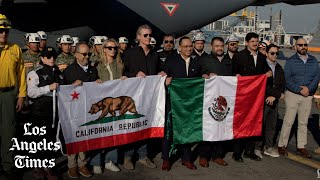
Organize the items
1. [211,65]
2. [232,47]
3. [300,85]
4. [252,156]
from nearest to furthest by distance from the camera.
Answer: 1. [211,65]
2. [252,156]
3. [300,85]
4. [232,47]

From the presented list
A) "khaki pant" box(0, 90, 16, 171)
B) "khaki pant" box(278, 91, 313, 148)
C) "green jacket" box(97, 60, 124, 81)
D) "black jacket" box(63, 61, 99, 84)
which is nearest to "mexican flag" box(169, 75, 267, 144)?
"khaki pant" box(278, 91, 313, 148)

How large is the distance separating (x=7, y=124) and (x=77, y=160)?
44.5 inches

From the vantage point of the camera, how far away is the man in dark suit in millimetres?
5984

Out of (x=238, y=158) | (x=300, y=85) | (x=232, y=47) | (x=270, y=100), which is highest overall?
(x=232, y=47)

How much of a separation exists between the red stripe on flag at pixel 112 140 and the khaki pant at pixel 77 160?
18 centimetres

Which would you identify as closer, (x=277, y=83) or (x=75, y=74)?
(x=75, y=74)

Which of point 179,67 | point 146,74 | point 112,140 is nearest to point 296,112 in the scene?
point 179,67

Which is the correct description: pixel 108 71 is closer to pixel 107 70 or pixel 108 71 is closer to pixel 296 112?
pixel 107 70

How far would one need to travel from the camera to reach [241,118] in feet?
19.8

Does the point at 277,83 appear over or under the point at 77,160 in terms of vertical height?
over

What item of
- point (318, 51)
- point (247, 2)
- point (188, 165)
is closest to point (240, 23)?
point (318, 51)

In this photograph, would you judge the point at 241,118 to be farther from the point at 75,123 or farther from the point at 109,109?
the point at 75,123

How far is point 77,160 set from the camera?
5.22m

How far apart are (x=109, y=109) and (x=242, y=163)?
2459 millimetres
